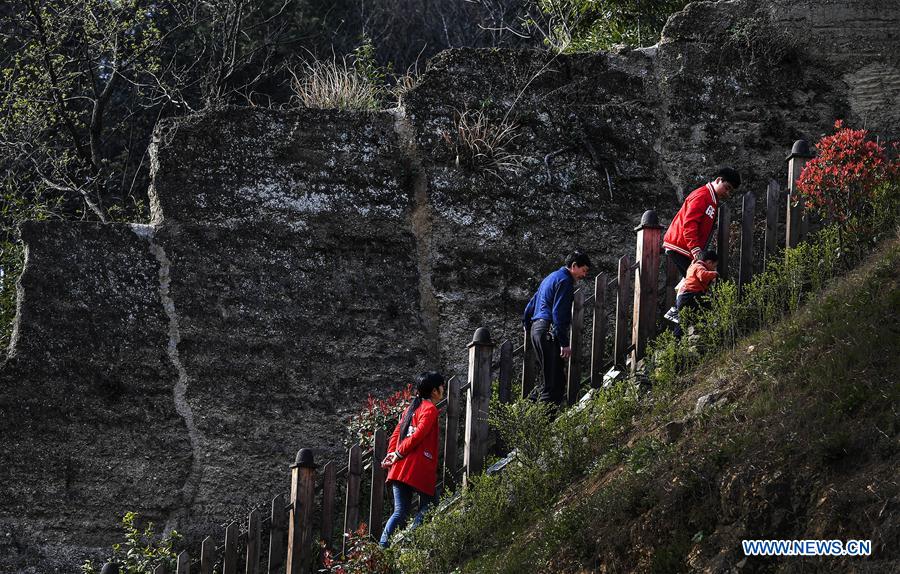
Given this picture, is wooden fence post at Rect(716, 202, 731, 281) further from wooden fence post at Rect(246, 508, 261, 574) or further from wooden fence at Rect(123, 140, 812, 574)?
wooden fence post at Rect(246, 508, 261, 574)

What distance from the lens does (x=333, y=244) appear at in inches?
458

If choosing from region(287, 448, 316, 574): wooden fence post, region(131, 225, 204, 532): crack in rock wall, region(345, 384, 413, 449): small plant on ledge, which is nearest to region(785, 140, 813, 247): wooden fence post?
region(345, 384, 413, 449): small plant on ledge

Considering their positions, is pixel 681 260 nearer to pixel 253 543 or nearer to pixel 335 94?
pixel 253 543

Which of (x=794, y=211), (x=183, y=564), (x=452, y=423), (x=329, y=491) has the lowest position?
(x=183, y=564)

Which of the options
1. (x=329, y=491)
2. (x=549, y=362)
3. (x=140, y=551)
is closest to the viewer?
(x=329, y=491)

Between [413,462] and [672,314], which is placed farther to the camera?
[672,314]

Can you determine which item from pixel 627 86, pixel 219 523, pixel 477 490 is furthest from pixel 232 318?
pixel 627 86

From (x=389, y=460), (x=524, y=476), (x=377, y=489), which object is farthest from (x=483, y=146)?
(x=524, y=476)

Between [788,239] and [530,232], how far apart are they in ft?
9.23

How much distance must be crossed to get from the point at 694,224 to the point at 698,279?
706mm

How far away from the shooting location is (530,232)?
11.9 meters

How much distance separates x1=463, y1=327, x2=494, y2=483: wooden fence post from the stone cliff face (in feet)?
7.15

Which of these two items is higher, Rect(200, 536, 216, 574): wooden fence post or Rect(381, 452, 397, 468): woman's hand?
Rect(381, 452, 397, 468): woman's hand

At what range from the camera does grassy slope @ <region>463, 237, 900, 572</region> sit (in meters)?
6.30
